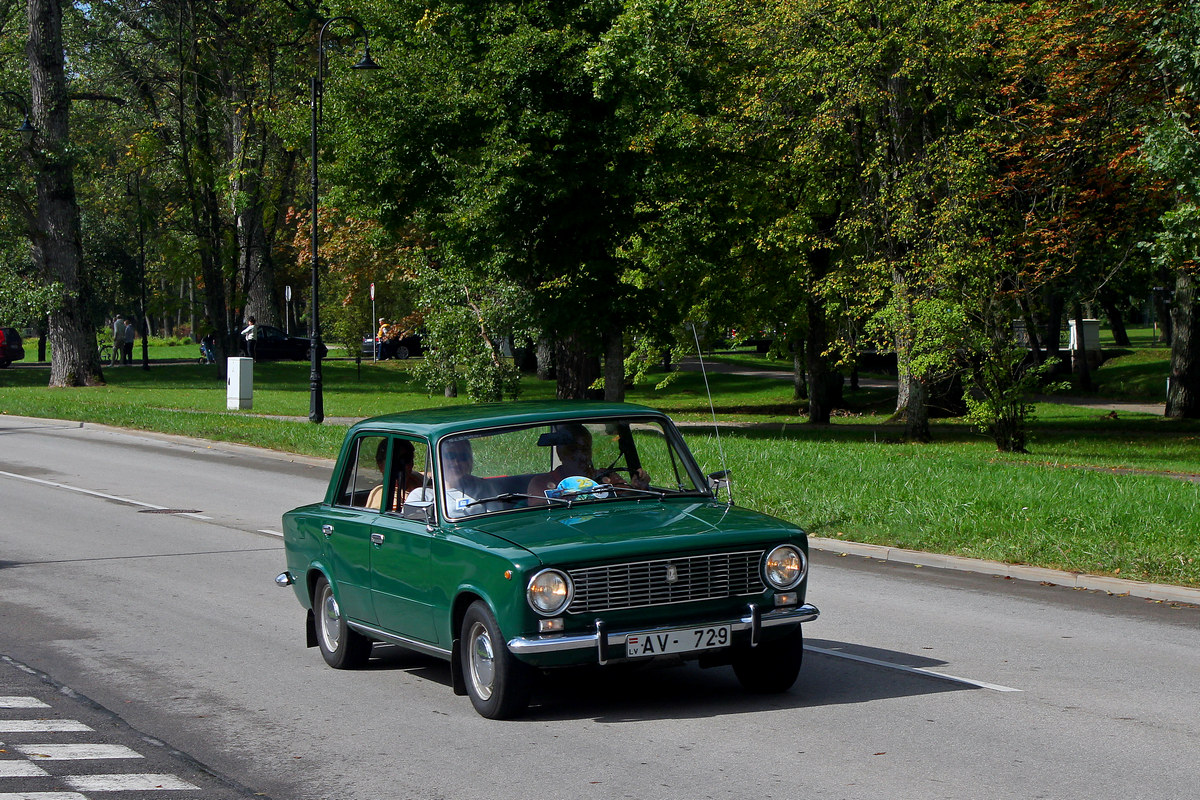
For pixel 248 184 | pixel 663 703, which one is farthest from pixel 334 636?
pixel 248 184

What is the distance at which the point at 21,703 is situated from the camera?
767cm

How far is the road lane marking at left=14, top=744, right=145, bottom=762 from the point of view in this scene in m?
6.56

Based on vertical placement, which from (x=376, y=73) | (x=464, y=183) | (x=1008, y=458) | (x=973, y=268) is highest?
(x=376, y=73)

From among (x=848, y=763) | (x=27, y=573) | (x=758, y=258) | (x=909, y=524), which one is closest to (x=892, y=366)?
(x=758, y=258)

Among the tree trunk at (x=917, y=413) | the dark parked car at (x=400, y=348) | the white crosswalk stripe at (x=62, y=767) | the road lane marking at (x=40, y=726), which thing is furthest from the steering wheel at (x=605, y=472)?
the dark parked car at (x=400, y=348)

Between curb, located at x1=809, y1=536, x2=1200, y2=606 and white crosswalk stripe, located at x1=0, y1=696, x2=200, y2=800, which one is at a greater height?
white crosswalk stripe, located at x1=0, y1=696, x2=200, y2=800

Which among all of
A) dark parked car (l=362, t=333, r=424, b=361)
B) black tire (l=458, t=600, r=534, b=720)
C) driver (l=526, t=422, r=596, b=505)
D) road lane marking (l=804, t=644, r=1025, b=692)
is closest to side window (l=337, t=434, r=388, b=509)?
driver (l=526, t=422, r=596, b=505)

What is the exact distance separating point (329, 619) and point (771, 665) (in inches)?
118

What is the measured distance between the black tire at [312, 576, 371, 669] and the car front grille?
230cm

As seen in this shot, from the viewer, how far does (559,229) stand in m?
27.8

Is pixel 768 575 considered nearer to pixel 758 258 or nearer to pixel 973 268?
pixel 973 268

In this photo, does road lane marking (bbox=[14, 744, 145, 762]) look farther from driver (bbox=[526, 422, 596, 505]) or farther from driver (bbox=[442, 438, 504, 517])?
driver (bbox=[526, 422, 596, 505])

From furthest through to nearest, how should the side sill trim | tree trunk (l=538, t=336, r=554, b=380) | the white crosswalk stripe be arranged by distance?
tree trunk (l=538, t=336, r=554, b=380) → the side sill trim → the white crosswalk stripe

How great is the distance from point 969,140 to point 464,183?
1000 cm
